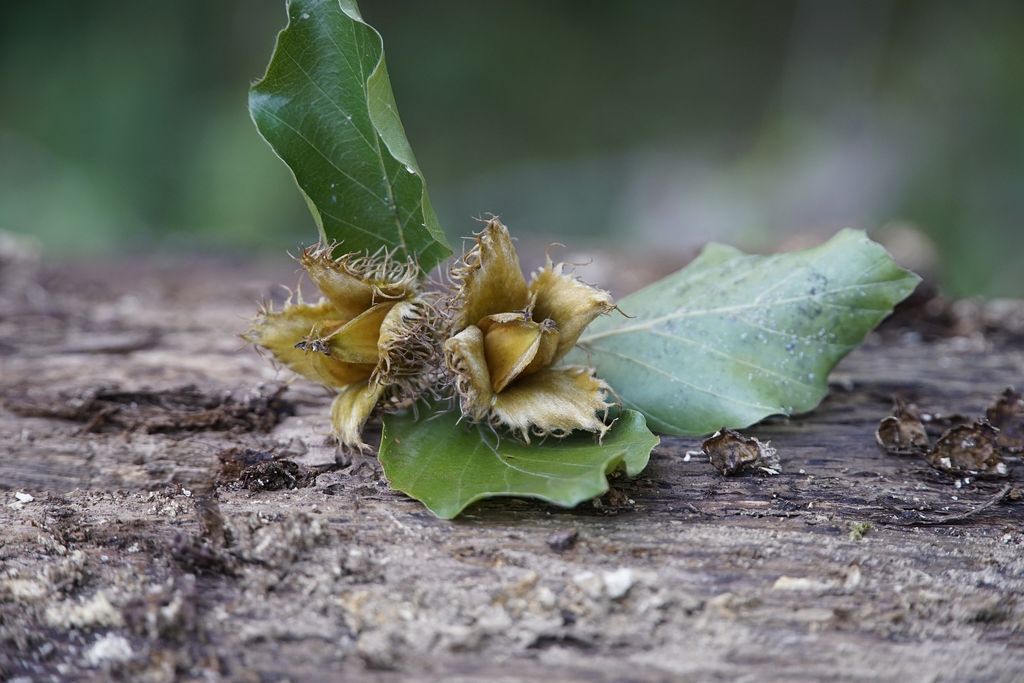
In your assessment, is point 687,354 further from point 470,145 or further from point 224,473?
point 470,145

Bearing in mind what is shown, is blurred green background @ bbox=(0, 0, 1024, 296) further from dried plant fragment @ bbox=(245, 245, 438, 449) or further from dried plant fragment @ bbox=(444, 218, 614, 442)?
dried plant fragment @ bbox=(444, 218, 614, 442)

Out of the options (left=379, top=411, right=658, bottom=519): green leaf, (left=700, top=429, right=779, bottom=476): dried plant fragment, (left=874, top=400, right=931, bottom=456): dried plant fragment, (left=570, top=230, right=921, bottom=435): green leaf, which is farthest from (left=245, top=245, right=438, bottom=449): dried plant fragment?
(left=874, top=400, right=931, bottom=456): dried plant fragment

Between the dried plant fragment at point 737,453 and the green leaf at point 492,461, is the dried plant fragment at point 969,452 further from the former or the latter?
the green leaf at point 492,461

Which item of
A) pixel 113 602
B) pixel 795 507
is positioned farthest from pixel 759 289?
pixel 113 602

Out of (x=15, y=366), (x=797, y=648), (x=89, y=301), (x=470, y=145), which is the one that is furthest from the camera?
(x=470, y=145)

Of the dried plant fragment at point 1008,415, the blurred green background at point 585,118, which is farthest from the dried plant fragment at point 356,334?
the blurred green background at point 585,118

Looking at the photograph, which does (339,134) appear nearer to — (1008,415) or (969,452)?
(969,452)
